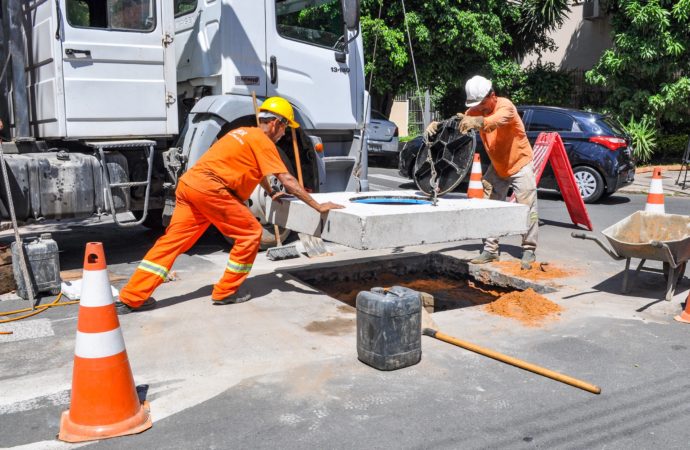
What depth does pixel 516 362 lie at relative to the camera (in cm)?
409

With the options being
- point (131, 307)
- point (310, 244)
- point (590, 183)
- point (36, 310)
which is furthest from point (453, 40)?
point (36, 310)

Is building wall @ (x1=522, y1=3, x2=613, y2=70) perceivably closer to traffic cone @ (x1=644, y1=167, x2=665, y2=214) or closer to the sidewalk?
the sidewalk

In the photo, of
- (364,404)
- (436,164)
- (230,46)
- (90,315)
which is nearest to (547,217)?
(436,164)

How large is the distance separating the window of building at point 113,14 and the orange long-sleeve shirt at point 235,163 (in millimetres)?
2107

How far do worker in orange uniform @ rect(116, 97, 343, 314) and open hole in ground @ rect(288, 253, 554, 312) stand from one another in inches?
49.1

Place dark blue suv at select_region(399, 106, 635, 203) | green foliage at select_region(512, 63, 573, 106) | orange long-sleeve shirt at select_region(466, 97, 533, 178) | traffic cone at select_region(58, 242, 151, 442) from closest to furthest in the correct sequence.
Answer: traffic cone at select_region(58, 242, 151, 442), orange long-sleeve shirt at select_region(466, 97, 533, 178), dark blue suv at select_region(399, 106, 635, 203), green foliage at select_region(512, 63, 573, 106)

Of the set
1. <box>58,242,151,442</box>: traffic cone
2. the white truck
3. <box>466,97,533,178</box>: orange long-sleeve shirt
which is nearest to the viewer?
<box>58,242,151,442</box>: traffic cone

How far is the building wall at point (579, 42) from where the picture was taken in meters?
21.9

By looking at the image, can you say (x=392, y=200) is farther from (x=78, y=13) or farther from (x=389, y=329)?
(x=78, y=13)

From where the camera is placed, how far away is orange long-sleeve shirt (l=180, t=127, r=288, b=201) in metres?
5.22

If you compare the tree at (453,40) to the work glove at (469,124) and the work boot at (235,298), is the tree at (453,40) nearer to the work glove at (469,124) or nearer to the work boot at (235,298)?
the work glove at (469,124)

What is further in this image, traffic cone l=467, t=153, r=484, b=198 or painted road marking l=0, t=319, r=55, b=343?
traffic cone l=467, t=153, r=484, b=198

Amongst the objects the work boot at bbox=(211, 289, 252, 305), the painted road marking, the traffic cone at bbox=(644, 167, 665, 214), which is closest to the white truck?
the painted road marking

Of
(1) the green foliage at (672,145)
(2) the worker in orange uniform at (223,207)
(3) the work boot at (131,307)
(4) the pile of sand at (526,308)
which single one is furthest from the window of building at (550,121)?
(3) the work boot at (131,307)
